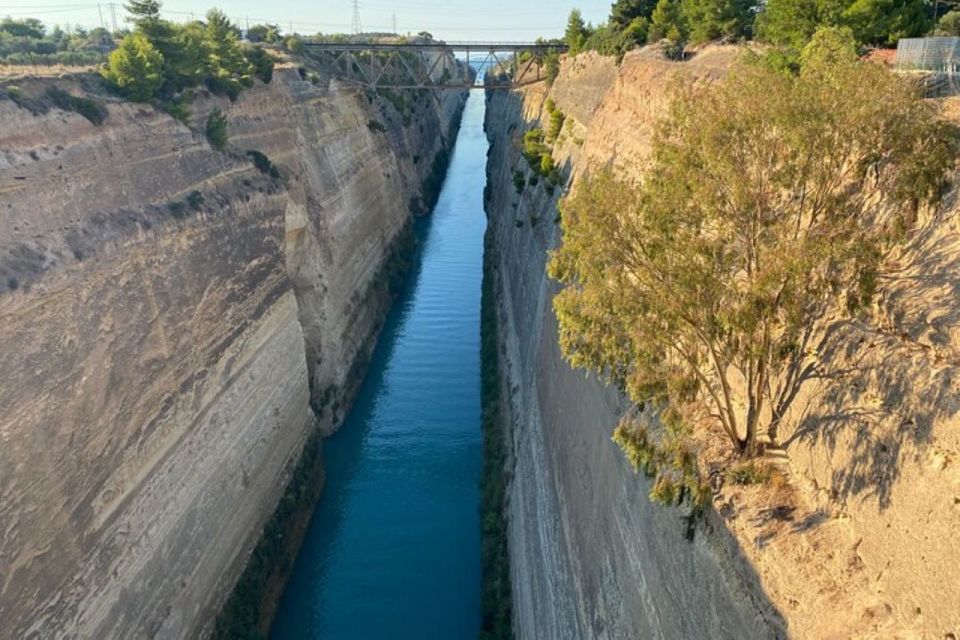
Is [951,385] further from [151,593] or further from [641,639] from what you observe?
[151,593]

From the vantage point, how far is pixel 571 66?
28219mm

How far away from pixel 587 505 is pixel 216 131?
40.7 ft

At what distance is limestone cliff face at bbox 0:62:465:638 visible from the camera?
9.64 meters

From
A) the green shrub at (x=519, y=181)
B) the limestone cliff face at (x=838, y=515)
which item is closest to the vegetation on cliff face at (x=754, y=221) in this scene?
the limestone cliff face at (x=838, y=515)

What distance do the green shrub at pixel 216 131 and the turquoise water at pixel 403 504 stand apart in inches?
Result: 337

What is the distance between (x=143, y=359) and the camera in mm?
11828

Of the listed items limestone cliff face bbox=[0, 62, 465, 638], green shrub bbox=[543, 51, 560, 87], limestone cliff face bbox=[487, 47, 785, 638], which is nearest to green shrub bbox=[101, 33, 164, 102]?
limestone cliff face bbox=[0, 62, 465, 638]

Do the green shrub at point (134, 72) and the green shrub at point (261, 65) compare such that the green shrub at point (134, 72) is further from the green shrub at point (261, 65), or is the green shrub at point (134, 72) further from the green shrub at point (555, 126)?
the green shrub at point (555, 126)

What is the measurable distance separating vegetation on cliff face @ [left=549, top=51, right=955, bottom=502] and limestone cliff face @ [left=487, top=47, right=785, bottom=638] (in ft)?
3.18

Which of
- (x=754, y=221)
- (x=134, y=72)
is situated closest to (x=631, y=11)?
(x=134, y=72)

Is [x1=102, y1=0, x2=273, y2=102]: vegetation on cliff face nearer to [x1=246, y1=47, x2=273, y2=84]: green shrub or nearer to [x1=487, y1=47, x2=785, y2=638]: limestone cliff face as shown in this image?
[x1=246, y1=47, x2=273, y2=84]: green shrub

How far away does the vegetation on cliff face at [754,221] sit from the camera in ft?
18.3

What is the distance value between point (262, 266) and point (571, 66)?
1672 cm

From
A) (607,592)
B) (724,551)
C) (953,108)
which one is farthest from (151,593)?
(953,108)
